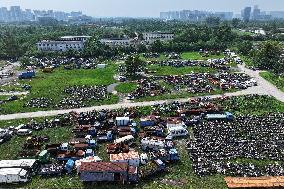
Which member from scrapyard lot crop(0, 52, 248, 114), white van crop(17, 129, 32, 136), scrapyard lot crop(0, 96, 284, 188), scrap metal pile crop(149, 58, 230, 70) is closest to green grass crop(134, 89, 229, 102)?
scrapyard lot crop(0, 52, 248, 114)

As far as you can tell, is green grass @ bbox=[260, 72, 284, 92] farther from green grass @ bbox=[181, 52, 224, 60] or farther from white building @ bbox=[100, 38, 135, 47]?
white building @ bbox=[100, 38, 135, 47]

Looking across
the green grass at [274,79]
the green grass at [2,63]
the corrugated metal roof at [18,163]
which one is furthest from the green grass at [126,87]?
the green grass at [2,63]

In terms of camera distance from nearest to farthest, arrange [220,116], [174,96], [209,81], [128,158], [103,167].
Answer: [103,167] < [128,158] < [220,116] < [174,96] < [209,81]

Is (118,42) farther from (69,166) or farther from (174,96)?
(69,166)

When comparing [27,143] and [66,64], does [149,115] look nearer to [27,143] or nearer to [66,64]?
[27,143]

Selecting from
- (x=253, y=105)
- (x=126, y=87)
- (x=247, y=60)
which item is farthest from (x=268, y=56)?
(x=126, y=87)

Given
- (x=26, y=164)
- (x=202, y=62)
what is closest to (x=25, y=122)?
(x=26, y=164)

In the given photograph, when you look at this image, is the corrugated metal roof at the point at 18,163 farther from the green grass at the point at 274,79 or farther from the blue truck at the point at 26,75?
the green grass at the point at 274,79
